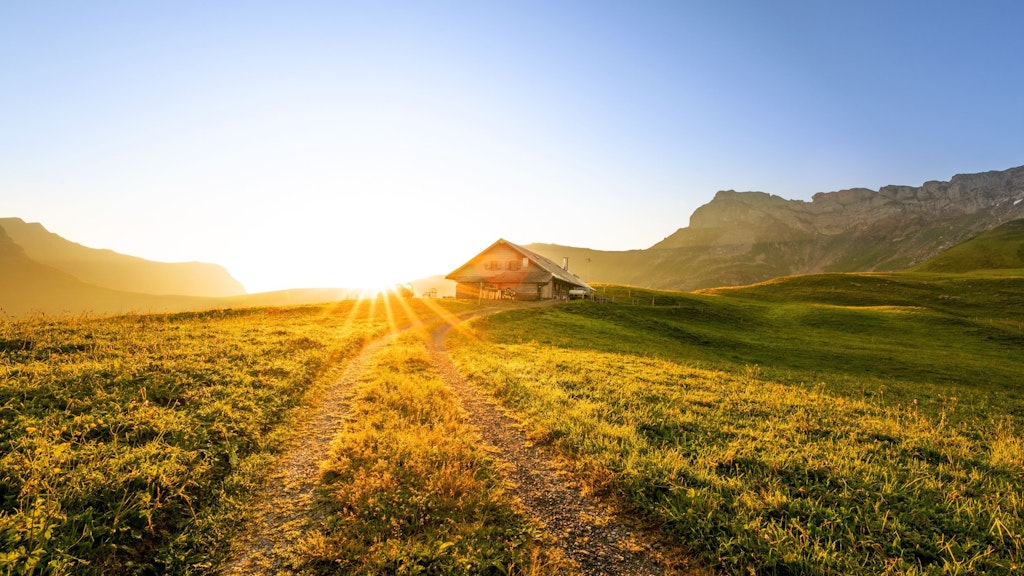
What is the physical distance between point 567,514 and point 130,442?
8.21 metres

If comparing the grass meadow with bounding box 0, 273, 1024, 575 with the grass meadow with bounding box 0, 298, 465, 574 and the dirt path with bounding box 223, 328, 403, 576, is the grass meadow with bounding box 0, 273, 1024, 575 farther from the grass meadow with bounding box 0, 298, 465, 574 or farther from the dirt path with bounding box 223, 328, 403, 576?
the dirt path with bounding box 223, 328, 403, 576

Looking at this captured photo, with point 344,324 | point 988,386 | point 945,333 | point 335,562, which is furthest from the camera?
point 945,333

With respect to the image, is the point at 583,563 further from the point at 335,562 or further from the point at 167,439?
the point at 167,439

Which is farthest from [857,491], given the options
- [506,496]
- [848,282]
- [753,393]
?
[848,282]

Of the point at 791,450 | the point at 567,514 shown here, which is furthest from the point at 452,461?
the point at 791,450

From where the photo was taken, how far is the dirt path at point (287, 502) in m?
5.07

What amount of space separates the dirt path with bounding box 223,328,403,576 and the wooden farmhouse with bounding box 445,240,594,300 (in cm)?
4767

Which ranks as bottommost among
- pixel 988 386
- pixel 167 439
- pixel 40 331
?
pixel 988 386

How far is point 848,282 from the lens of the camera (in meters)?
86.6

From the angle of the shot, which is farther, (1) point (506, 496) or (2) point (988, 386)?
(2) point (988, 386)

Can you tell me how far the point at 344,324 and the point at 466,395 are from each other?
19715mm

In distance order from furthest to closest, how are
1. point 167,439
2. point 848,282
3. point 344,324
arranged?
point 848,282
point 344,324
point 167,439

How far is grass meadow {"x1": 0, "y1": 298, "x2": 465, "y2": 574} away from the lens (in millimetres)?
4863

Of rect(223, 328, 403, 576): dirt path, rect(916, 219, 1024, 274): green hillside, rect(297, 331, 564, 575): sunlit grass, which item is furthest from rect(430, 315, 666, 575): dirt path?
rect(916, 219, 1024, 274): green hillside
